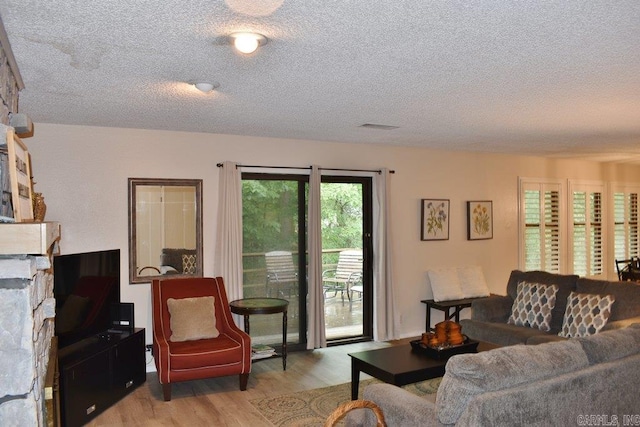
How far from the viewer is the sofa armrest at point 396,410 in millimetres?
2539

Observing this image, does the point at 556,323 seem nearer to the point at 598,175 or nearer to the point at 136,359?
the point at 136,359

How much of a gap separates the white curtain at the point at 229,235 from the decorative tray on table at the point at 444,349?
211cm

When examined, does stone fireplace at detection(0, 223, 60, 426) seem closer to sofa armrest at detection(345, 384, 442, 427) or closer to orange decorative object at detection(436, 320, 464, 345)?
sofa armrest at detection(345, 384, 442, 427)

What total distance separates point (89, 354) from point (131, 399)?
2.14 feet

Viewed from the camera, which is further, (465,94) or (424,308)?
(424,308)

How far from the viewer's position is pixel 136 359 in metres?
4.74

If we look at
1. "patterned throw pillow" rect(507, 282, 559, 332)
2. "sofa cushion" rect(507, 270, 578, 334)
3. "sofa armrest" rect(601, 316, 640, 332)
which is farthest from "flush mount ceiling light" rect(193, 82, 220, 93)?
"sofa cushion" rect(507, 270, 578, 334)

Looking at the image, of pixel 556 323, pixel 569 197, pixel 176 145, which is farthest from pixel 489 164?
pixel 176 145

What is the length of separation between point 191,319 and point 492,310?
3097mm

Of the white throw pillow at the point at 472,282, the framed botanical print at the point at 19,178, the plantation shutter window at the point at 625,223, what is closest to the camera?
the framed botanical print at the point at 19,178

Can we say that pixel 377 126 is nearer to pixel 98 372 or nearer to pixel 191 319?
pixel 191 319

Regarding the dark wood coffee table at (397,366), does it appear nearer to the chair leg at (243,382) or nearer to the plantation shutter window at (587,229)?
the chair leg at (243,382)

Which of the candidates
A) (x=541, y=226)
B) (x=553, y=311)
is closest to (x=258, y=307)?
(x=553, y=311)

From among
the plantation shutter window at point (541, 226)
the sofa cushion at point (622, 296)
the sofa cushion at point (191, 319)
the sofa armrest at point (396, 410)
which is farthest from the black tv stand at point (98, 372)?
the plantation shutter window at point (541, 226)
